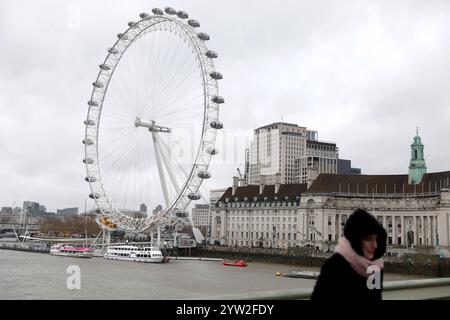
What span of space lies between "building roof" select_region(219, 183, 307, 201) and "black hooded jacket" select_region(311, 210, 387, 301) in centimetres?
7076

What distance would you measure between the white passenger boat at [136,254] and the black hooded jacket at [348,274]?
50486 mm

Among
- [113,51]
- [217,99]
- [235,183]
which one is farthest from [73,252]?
[217,99]

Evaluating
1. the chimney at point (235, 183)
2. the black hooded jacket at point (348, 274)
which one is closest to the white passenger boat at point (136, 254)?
the chimney at point (235, 183)

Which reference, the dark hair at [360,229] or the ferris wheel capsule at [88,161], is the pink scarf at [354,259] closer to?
the dark hair at [360,229]

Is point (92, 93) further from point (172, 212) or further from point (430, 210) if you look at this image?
point (430, 210)

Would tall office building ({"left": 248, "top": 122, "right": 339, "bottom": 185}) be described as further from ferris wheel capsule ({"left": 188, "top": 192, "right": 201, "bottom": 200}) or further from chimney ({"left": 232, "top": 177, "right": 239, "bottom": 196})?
ferris wheel capsule ({"left": 188, "top": 192, "right": 201, "bottom": 200})

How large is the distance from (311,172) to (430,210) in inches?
625

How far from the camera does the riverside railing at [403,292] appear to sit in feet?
13.4

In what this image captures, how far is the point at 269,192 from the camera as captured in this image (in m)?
77.1

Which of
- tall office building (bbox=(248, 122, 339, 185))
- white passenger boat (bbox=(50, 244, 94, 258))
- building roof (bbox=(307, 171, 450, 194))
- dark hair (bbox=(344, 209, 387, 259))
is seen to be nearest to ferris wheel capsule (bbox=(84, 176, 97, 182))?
white passenger boat (bbox=(50, 244, 94, 258))

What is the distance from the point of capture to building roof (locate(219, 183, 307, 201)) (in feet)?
243

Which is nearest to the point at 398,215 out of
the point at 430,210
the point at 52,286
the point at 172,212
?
the point at 430,210

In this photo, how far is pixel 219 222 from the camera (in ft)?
273
